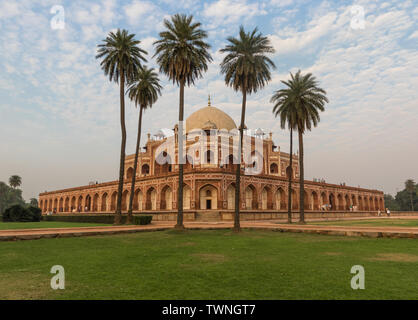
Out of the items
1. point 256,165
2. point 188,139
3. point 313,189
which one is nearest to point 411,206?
point 313,189

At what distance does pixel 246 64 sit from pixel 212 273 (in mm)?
19279

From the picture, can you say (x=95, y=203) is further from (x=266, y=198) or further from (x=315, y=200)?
(x=315, y=200)

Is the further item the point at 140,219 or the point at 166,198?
the point at 166,198

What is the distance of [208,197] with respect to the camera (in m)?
43.9

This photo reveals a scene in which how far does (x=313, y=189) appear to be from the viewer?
2266 inches

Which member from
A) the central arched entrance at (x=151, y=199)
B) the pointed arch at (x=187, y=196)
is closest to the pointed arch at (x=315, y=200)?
the pointed arch at (x=187, y=196)

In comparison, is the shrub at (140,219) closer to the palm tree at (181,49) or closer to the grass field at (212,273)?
the palm tree at (181,49)

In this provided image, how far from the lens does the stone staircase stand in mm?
36781

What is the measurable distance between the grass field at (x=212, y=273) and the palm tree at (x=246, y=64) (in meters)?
12.8

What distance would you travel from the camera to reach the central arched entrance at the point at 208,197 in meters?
43.6

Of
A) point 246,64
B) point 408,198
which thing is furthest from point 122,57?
→ point 408,198

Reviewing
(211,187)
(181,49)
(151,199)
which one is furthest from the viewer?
(151,199)

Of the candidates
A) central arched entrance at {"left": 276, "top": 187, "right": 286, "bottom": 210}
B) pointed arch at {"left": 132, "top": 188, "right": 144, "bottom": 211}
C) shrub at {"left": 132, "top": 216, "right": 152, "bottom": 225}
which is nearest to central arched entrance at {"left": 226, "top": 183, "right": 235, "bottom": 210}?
central arched entrance at {"left": 276, "top": 187, "right": 286, "bottom": 210}
